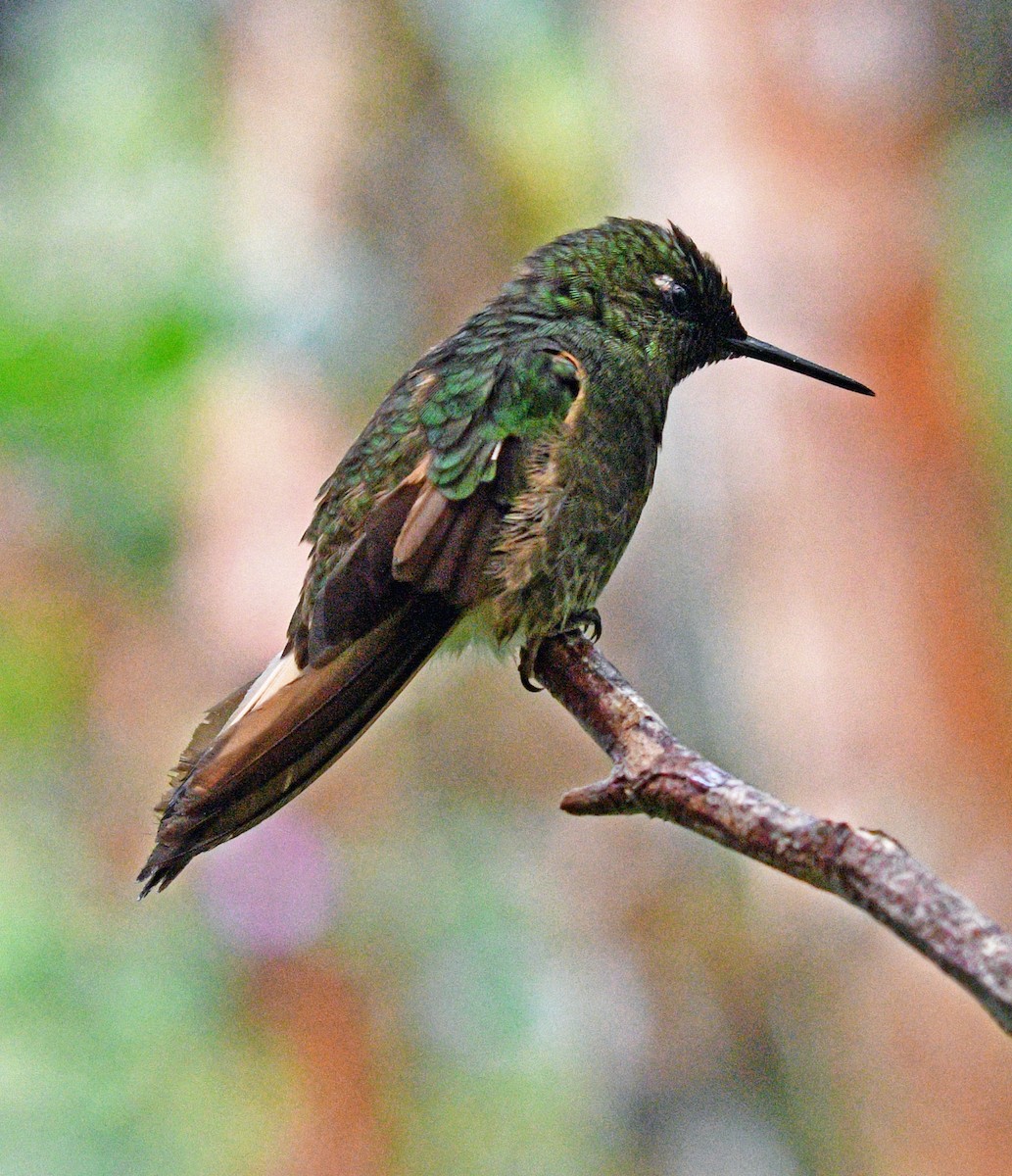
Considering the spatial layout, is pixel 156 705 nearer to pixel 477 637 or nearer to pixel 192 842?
pixel 477 637

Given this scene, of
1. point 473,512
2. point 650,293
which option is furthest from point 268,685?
point 650,293

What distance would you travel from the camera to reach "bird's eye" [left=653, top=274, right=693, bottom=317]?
103 inches

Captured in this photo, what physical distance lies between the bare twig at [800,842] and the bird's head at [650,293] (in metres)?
1.00

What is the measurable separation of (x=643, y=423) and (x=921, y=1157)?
2182 millimetres

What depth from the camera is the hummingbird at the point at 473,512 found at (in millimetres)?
1976

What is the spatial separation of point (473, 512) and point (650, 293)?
27.0 inches

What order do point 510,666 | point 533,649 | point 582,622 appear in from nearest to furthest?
point 533,649 → point 582,622 → point 510,666

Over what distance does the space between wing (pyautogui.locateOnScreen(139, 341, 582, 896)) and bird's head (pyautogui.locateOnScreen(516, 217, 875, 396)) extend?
0.79ft

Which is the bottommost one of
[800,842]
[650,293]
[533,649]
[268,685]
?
[800,842]

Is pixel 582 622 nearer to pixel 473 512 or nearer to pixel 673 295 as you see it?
pixel 473 512

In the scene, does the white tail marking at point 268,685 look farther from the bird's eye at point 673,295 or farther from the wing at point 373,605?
the bird's eye at point 673,295

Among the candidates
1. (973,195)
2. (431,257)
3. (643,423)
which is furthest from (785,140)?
(643,423)

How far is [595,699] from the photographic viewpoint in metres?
1.88

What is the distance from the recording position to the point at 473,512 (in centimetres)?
219
